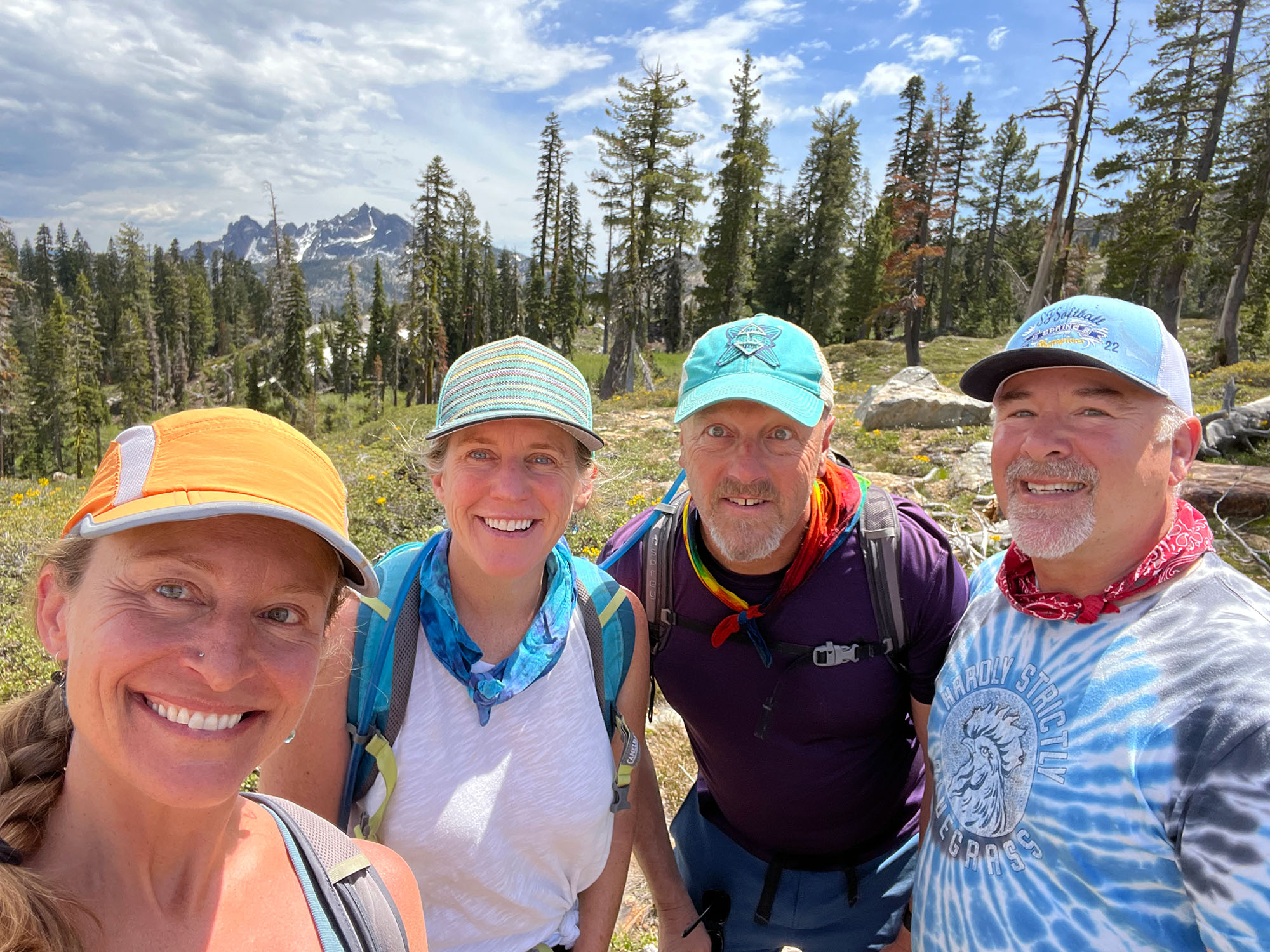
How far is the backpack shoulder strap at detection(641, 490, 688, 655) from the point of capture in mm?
2611

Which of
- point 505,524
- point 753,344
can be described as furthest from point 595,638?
point 753,344

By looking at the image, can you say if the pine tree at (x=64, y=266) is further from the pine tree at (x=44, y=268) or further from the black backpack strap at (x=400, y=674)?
the black backpack strap at (x=400, y=674)

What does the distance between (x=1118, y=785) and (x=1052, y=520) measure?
0.67m

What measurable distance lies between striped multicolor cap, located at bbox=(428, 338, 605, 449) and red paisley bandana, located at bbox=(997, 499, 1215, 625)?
4.59 feet

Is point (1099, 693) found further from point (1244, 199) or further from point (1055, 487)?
point (1244, 199)

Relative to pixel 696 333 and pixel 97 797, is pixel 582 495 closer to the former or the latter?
pixel 97 797

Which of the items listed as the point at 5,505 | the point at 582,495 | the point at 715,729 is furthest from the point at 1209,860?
the point at 5,505

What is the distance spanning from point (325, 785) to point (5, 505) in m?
12.9

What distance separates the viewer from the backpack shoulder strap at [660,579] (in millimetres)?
2611

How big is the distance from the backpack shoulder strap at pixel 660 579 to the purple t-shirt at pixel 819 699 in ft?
0.10

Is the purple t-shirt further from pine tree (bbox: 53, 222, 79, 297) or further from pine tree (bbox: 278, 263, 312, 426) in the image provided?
pine tree (bbox: 53, 222, 79, 297)

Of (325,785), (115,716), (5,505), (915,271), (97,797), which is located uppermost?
(915,271)

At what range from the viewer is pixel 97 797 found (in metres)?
1.14

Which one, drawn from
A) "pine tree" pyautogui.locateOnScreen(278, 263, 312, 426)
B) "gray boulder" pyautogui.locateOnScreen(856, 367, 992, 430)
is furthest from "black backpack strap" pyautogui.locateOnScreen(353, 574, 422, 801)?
"pine tree" pyautogui.locateOnScreen(278, 263, 312, 426)
